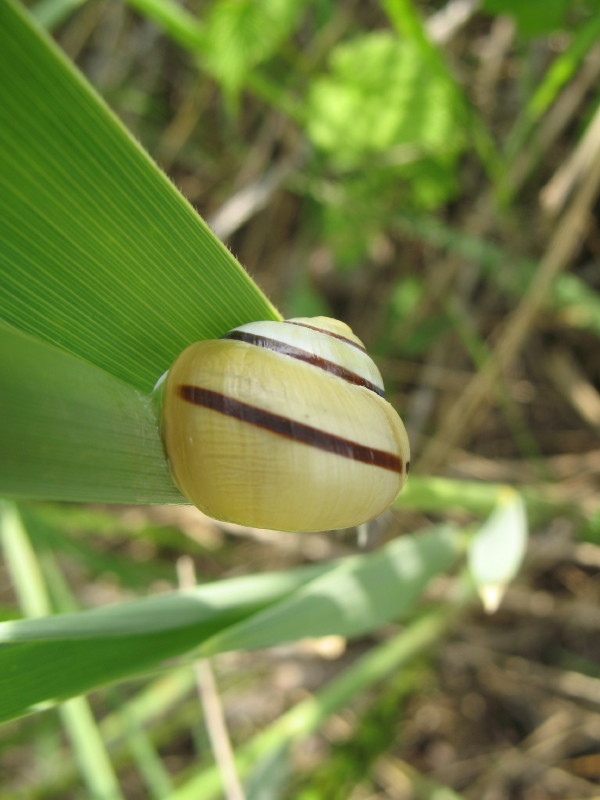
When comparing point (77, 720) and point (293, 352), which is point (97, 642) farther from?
point (77, 720)

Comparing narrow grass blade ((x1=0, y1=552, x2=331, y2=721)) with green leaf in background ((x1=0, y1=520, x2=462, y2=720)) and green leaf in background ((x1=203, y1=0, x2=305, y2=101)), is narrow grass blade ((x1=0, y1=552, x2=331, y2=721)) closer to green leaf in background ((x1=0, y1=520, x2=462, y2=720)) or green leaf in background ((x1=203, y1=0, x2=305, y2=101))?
green leaf in background ((x1=0, y1=520, x2=462, y2=720))

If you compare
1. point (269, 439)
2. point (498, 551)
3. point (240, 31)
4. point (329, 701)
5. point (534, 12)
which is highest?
point (240, 31)

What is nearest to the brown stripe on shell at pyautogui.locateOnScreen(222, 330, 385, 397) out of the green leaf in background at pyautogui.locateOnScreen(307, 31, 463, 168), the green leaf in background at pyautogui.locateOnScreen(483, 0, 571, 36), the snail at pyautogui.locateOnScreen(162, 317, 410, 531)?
the snail at pyautogui.locateOnScreen(162, 317, 410, 531)

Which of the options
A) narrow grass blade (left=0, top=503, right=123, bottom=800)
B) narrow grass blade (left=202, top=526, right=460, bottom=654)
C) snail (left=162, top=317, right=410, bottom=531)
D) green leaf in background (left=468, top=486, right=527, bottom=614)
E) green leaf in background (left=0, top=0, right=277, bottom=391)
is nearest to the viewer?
green leaf in background (left=0, top=0, right=277, bottom=391)

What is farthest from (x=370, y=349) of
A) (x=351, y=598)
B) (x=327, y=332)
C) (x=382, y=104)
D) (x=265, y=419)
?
(x=265, y=419)

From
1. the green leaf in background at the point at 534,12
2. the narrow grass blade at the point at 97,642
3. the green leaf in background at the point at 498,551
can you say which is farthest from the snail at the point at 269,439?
the green leaf in background at the point at 534,12

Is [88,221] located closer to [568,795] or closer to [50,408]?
[50,408]

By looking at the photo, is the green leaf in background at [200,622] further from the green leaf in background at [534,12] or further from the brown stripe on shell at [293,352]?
the green leaf in background at [534,12]
